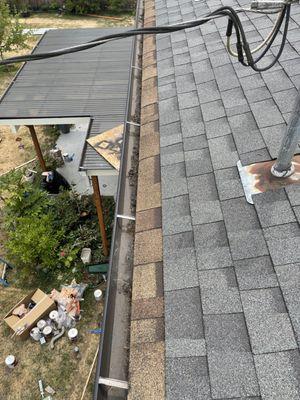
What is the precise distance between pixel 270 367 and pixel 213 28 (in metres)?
6.90

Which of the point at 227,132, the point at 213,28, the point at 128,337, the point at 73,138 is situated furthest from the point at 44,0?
the point at 128,337

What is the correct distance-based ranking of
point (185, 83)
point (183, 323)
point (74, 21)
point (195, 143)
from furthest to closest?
point (74, 21), point (185, 83), point (195, 143), point (183, 323)

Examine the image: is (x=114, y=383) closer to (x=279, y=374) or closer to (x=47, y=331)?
(x=279, y=374)

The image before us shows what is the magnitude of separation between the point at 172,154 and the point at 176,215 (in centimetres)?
119

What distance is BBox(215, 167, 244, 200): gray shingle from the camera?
3850 millimetres

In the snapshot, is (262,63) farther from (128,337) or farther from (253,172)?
(128,337)

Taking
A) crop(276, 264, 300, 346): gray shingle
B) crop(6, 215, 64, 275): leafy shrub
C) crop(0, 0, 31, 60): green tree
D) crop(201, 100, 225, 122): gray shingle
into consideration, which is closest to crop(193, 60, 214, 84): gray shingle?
crop(201, 100, 225, 122): gray shingle

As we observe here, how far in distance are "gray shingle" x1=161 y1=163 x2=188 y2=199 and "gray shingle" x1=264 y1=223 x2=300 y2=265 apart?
1.25 m

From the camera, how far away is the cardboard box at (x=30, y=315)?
761cm

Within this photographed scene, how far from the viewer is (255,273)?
122 inches

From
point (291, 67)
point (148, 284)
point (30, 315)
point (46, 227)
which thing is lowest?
point (30, 315)

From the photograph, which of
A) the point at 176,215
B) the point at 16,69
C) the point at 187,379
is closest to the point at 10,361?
the point at 176,215

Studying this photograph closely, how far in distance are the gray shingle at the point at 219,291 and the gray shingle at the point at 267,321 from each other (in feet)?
0.31

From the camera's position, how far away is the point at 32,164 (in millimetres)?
12406
